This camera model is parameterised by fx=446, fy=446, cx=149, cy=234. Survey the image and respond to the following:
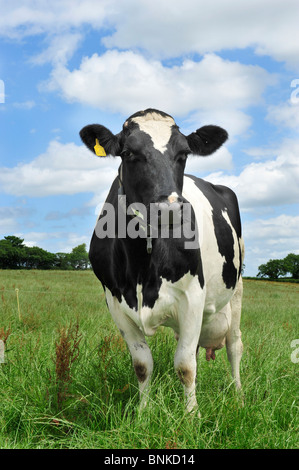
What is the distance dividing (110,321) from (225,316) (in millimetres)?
4063

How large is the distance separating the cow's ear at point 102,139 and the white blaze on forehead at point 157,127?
28 cm

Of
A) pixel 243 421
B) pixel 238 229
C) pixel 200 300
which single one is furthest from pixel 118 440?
pixel 238 229

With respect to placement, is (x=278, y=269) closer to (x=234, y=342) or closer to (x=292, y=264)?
(x=292, y=264)

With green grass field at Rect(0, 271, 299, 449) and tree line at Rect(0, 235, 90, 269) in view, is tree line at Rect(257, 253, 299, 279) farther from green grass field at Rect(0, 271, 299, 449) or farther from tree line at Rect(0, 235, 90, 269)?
green grass field at Rect(0, 271, 299, 449)

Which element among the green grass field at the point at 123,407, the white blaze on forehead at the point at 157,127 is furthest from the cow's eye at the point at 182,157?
the green grass field at the point at 123,407

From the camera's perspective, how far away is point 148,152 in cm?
388

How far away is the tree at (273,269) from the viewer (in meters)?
68.3

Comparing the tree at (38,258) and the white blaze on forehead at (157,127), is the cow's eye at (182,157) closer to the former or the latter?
the white blaze on forehead at (157,127)

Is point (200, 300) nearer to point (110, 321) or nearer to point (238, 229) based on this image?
point (238, 229)

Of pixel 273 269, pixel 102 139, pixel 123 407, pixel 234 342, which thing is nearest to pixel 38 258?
pixel 273 269

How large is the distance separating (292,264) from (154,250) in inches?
2782

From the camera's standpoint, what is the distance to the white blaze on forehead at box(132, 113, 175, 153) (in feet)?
13.0

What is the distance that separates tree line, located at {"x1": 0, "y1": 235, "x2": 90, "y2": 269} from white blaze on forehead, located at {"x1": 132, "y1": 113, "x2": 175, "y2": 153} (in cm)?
5554
